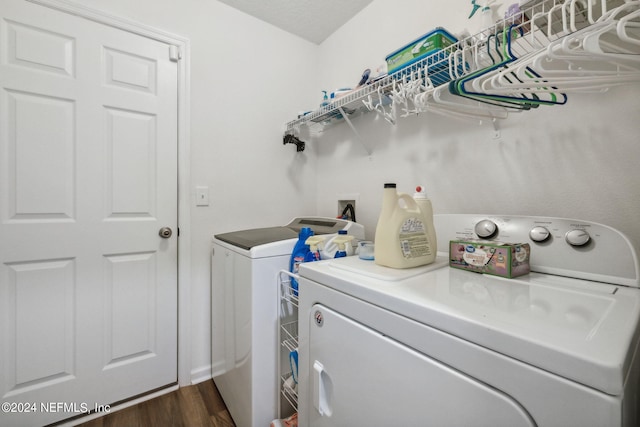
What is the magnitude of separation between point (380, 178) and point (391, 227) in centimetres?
91

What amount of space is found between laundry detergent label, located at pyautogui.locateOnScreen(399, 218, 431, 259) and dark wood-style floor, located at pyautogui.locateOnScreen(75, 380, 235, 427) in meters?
1.40

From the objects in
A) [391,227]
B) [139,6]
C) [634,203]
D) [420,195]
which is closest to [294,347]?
[391,227]

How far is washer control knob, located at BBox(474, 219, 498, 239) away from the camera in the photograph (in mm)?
986

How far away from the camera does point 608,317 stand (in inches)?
20.6

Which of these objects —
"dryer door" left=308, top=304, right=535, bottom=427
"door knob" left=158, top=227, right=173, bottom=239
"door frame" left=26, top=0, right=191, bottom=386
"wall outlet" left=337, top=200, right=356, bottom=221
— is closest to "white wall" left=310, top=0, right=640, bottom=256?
"wall outlet" left=337, top=200, right=356, bottom=221

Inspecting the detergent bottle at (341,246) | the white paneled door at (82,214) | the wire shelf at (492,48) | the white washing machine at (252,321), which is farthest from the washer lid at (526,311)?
the white paneled door at (82,214)

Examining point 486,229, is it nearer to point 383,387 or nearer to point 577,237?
point 577,237

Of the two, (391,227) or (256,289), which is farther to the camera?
(256,289)

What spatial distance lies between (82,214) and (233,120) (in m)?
1.05

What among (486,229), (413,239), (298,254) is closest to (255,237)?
(298,254)

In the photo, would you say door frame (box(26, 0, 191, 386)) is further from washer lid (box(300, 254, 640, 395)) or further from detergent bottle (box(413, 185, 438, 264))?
detergent bottle (box(413, 185, 438, 264))

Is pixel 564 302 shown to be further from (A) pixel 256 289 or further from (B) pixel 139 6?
(B) pixel 139 6

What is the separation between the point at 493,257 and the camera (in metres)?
0.83

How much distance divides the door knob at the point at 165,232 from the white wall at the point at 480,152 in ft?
3.75
